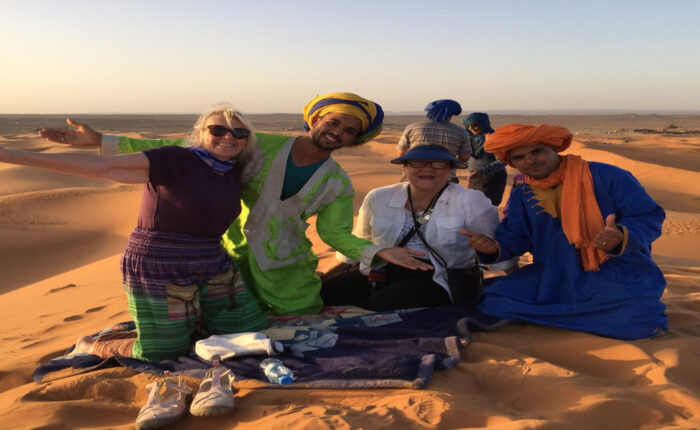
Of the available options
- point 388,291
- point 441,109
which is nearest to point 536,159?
point 388,291

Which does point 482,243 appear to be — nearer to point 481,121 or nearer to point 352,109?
point 352,109

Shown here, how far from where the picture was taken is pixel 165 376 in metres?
3.32

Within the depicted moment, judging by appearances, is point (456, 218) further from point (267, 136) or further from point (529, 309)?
point (267, 136)

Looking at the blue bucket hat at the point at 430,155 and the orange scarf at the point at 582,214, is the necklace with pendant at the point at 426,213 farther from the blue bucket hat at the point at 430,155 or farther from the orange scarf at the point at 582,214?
the orange scarf at the point at 582,214

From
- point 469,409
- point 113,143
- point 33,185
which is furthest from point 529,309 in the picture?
point 33,185

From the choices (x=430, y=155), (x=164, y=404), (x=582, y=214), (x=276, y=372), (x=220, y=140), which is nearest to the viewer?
(x=164, y=404)

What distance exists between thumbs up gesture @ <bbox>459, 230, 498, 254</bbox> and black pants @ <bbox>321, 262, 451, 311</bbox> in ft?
1.47

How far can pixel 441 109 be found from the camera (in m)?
6.64

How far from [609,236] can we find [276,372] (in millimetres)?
2142

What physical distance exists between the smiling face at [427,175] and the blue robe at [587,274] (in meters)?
0.53

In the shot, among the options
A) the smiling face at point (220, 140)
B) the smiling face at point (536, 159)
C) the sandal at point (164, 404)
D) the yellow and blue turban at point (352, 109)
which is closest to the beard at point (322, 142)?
the yellow and blue turban at point (352, 109)

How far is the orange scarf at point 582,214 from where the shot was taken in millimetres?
3848

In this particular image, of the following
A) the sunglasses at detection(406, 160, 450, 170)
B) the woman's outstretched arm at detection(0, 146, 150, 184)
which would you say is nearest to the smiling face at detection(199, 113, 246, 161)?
the woman's outstretched arm at detection(0, 146, 150, 184)

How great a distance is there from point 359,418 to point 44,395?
5.97ft
